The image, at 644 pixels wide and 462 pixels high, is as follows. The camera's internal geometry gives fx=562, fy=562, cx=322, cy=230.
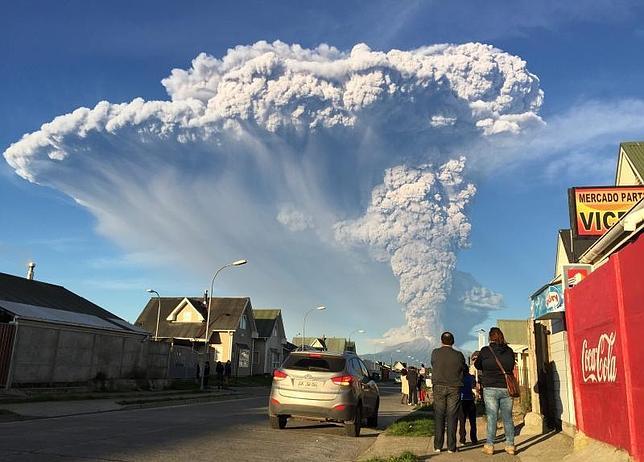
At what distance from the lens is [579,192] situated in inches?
518

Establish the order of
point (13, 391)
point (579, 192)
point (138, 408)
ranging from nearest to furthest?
1. point (579, 192)
2. point (138, 408)
3. point (13, 391)

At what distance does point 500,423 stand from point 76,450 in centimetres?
962

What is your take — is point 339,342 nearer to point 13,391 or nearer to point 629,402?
point 13,391

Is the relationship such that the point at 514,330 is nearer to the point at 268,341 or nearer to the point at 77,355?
the point at 268,341

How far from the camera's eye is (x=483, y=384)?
8648 mm

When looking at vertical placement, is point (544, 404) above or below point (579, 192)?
below

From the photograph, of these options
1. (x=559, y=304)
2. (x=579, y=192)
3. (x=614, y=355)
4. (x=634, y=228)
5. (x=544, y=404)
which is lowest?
(x=544, y=404)

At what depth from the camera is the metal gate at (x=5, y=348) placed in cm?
2002

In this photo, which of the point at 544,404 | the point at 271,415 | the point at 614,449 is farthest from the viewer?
the point at 271,415

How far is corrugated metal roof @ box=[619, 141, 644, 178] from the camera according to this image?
22438mm

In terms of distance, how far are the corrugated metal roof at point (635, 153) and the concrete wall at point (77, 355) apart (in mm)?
23780

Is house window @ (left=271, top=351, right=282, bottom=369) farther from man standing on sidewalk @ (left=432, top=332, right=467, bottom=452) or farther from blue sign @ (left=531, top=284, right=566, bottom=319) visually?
man standing on sidewalk @ (left=432, top=332, right=467, bottom=452)

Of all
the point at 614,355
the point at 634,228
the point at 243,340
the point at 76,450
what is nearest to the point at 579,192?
the point at 634,228

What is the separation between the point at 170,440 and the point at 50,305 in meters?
20.2
